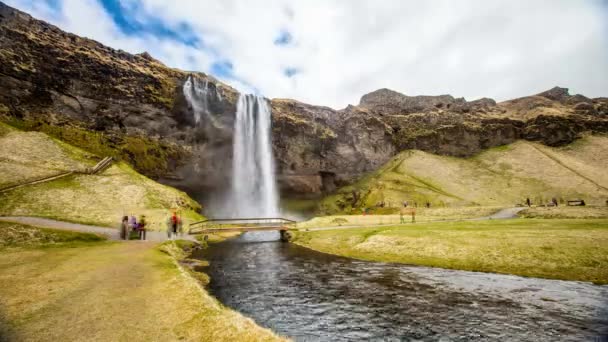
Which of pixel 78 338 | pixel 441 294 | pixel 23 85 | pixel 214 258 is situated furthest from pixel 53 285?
pixel 23 85

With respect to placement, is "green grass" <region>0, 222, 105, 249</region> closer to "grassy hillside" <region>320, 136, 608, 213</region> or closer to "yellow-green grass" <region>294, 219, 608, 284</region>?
"yellow-green grass" <region>294, 219, 608, 284</region>

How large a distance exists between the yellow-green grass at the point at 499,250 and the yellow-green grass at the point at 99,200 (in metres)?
34.6

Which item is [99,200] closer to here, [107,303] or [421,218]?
[107,303]

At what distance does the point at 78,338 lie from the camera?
32.1 ft

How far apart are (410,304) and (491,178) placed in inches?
4905

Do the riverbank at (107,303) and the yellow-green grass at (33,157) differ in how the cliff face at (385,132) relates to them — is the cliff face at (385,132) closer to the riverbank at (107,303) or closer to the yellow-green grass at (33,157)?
the yellow-green grass at (33,157)

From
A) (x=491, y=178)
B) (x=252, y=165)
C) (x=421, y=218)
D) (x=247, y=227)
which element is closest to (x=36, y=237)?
(x=247, y=227)

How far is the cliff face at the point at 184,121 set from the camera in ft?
261

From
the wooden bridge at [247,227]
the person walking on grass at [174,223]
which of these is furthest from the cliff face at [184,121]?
the person walking on grass at [174,223]

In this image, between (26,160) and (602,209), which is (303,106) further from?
(602,209)

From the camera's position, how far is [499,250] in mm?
28016

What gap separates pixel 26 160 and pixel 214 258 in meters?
54.8

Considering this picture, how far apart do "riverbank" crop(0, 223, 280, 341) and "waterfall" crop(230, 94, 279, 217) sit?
80555 millimetres

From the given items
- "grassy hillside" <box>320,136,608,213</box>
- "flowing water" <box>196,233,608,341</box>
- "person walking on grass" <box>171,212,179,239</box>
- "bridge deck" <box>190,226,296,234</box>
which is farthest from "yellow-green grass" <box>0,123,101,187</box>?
"grassy hillside" <box>320,136,608,213</box>
